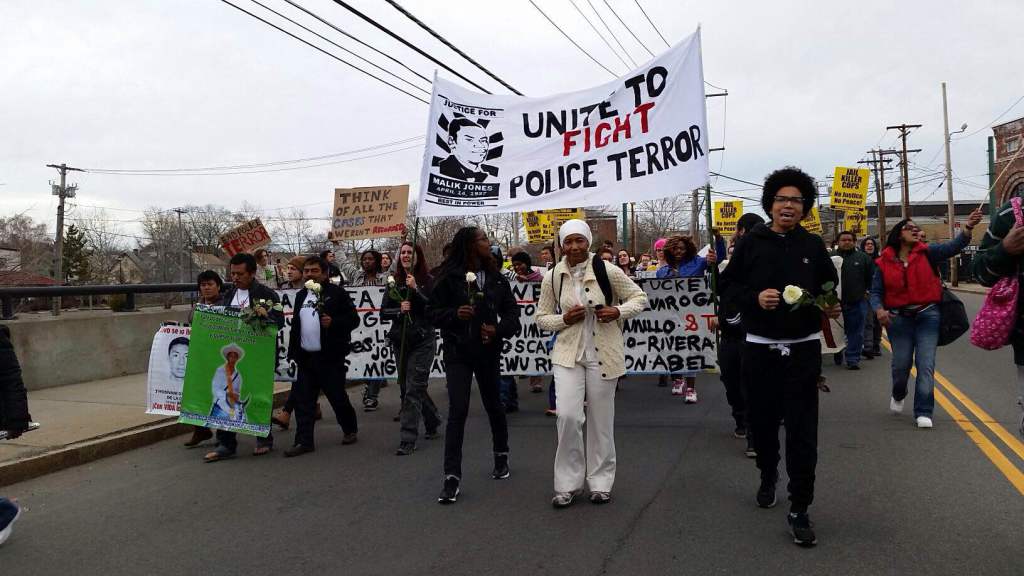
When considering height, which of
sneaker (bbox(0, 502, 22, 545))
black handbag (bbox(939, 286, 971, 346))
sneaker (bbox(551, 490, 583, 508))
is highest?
black handbag (bbox(939, 286, 971, 346))

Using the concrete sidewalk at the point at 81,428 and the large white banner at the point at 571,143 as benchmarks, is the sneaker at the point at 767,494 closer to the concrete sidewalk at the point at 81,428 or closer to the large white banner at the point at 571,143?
the large white banner at the point at 571,143

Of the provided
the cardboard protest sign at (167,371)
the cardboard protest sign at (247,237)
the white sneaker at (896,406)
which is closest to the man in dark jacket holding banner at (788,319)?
the white sneaker at (896,406)

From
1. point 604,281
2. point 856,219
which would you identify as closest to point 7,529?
point 604,281

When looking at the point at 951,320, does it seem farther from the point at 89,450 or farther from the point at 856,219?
the point at 856,219

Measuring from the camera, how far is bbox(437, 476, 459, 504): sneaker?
16.6 feet

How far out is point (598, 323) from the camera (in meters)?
4.98

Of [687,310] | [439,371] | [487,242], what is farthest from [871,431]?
[439,371]

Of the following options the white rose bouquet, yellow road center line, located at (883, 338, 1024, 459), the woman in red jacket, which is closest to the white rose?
the white rose bouquet

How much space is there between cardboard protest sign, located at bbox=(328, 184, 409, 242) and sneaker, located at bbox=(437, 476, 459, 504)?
24.9 ft

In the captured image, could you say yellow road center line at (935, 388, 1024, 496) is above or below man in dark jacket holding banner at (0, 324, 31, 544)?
below

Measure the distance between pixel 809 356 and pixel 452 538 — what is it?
7.52ft

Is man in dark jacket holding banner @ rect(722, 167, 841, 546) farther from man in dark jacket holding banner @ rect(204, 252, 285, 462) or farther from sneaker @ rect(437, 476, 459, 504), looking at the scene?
man in dark jacket holding banner @ rect(204, 252, 285, 462)

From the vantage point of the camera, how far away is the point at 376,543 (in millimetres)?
4359

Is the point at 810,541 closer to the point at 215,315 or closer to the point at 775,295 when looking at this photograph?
the point at 775,295
